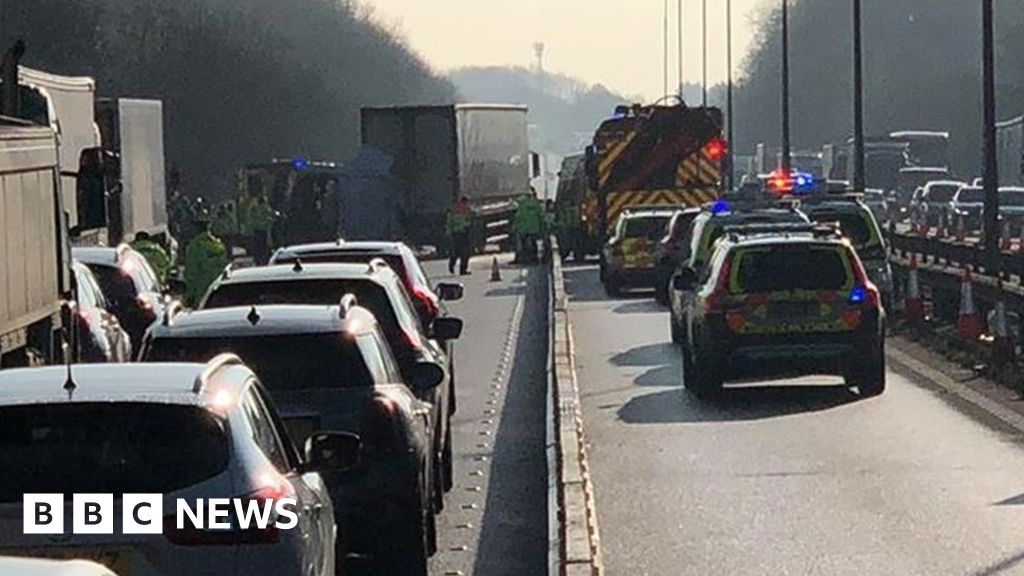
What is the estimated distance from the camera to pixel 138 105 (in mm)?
42750

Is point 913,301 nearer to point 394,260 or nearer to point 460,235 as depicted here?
point 394,260

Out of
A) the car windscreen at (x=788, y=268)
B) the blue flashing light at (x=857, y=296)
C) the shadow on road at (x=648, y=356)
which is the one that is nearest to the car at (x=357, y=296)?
the car windscreen at (x=788, y=268)

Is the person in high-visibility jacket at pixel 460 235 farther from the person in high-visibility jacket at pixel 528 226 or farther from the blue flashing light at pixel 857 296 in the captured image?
the blue flashing light at pixel 857 296

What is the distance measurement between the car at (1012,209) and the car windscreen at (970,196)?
121 inches

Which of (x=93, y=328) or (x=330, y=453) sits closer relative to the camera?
(x=330, y=453)

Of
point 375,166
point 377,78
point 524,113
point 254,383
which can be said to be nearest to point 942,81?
point 377,78

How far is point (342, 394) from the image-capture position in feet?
41.7

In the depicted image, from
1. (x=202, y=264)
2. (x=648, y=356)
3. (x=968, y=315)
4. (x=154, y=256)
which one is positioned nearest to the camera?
(x=202, y=264)

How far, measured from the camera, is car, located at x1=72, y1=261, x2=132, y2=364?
20000mm

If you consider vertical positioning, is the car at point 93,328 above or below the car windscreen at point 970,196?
above

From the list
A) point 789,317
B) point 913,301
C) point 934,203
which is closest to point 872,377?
point 789,317

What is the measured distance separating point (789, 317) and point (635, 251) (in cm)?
2188

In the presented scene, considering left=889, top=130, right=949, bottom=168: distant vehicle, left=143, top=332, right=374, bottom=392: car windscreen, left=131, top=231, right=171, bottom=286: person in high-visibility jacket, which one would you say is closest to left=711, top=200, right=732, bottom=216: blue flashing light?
left=131, top=231, right=171, bottom=286: person in high-visibility jacket

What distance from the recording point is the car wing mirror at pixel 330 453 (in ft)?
33.1
